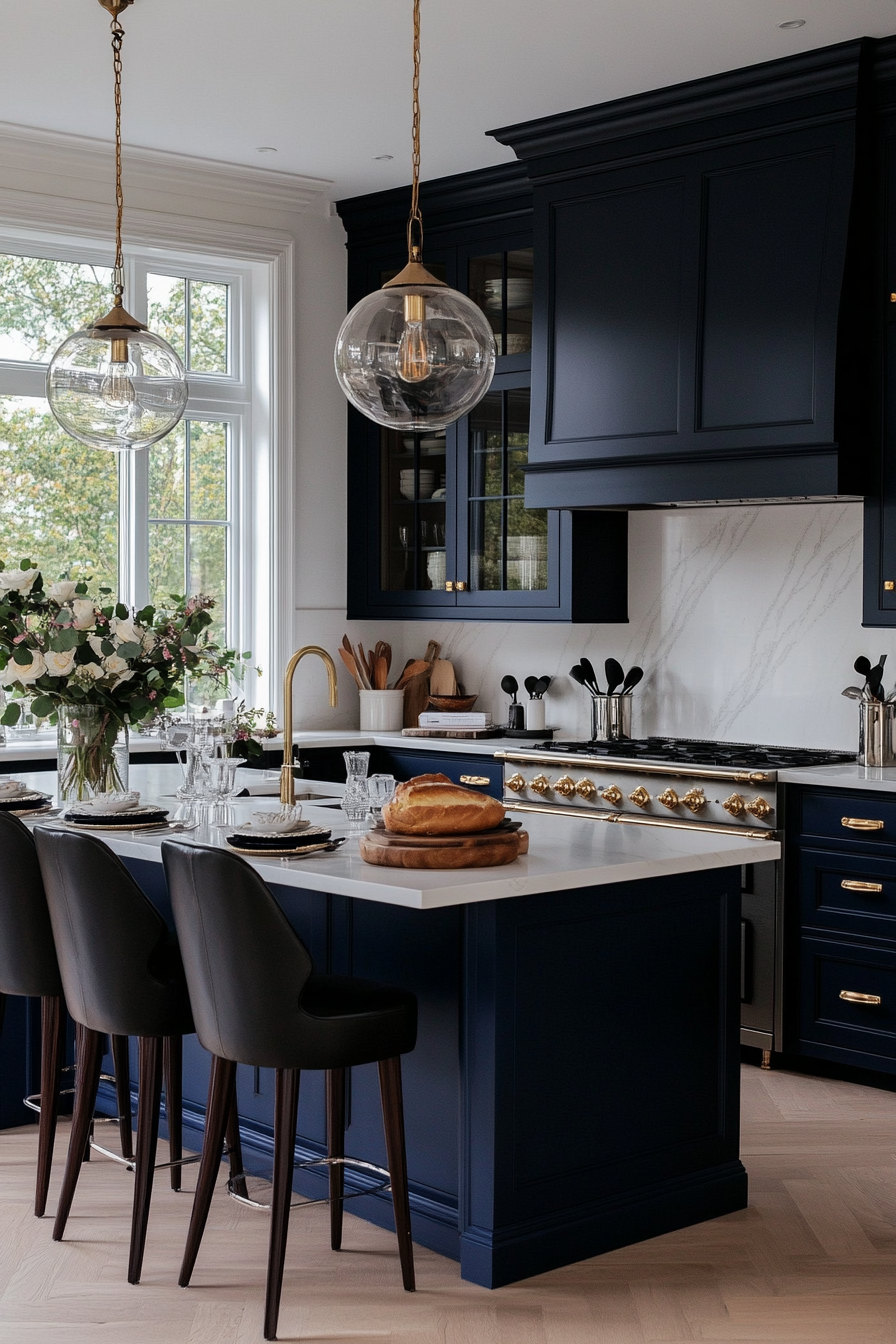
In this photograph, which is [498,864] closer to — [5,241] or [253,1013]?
[253,1013]

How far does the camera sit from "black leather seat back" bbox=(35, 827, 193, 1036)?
10.1 ft

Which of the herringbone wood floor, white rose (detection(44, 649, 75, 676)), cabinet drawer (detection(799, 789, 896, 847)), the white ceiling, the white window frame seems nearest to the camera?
the herringbone wood floor

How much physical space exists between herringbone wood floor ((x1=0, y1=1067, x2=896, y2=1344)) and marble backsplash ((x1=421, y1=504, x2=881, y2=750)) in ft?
6.09

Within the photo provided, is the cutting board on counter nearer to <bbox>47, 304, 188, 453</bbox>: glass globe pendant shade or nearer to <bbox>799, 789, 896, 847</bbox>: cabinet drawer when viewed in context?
<bbox>47, 304, 188, 453</bbox>: glass globe pendant shade

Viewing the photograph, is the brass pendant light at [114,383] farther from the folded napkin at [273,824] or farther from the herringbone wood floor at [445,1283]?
the herringbone wood floor at [445,1283]

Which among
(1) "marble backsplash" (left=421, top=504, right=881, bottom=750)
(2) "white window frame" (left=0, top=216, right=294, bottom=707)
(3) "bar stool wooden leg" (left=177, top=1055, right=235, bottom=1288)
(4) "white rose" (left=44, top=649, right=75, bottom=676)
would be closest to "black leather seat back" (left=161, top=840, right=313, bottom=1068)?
(3) "bar stool wooden leg" (left=177, top=1055, right=235, bottom=1288)

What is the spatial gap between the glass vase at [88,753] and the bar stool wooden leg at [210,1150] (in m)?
1.06

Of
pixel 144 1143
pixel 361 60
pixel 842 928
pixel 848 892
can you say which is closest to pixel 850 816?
pixel 848 892

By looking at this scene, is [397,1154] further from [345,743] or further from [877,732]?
[345,743]

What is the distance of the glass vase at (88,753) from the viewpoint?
3941 millimetres

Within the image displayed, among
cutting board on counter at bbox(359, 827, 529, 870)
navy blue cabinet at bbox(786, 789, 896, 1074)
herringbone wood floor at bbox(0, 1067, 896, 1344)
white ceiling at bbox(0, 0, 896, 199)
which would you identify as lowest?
herringbone wood floor at bbox(0, 1067, 896, 1344)

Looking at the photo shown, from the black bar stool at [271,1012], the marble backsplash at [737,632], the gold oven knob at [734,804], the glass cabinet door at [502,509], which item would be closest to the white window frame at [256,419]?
the glass cabinet door at [502,509]

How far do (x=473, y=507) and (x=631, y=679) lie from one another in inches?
34.8

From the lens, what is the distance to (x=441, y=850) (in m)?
2.99
